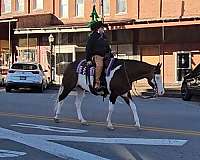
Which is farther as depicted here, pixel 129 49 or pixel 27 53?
pixel 27 53

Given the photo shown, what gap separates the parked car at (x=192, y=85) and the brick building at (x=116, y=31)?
7.56 metres

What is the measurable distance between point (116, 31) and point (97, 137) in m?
24.9

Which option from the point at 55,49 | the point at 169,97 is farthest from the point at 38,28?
the point at 169,97

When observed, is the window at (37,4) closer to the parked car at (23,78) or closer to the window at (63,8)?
the window at (63,8)

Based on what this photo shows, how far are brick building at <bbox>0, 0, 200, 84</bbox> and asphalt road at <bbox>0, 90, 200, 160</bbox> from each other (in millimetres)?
16823

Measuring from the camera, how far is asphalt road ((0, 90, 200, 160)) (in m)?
9.19

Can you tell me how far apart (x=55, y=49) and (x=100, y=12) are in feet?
14.8

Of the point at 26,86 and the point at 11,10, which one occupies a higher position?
the point at 11,10

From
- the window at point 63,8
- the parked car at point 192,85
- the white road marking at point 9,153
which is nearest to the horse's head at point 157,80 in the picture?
the white road marking at point 9,153

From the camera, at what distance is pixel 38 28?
36094 millimetres

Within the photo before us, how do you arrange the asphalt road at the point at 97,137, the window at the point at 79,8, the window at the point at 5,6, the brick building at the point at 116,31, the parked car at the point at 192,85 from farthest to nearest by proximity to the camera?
1. the window at the point at 5,6
2. the window at the point at 79,8
3. the brick building at the point at 116,31
4. the parked car at the point at 192,85
5. the asphalt road at the point at 97,137

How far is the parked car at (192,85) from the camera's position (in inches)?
862

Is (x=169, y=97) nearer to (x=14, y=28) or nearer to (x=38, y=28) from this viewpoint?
(x=38, y=28)

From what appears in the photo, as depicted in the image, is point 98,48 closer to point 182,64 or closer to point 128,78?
point 128,78
